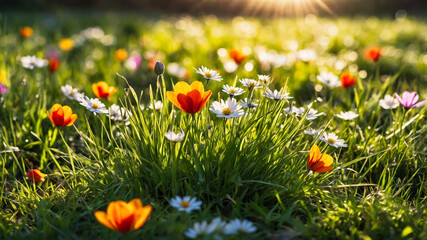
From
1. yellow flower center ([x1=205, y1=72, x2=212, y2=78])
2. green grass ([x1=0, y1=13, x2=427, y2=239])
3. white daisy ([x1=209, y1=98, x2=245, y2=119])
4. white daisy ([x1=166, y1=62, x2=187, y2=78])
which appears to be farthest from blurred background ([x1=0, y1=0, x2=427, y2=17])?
white daisy ([x1=209, y1=98, x2=245, y2=119])

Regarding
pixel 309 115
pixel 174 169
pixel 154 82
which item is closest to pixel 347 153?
pixel 309 115

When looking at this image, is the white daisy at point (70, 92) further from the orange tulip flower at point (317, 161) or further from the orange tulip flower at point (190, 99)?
the orange tulip flower at point (317, 161)

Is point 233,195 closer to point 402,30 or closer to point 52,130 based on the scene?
point 52,130

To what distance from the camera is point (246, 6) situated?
993 centimetres

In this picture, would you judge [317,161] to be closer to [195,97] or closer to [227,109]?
[227,109]

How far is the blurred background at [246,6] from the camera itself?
9133 mm

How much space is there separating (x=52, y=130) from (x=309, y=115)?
117 cm

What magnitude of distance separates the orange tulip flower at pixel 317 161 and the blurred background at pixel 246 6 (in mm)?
7432

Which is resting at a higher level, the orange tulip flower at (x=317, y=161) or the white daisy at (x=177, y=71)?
the orange tulip flower at (x=317, y=161)

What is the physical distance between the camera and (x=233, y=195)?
1.42 metres

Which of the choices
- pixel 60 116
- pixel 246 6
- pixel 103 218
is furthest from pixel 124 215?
pixel 246 6

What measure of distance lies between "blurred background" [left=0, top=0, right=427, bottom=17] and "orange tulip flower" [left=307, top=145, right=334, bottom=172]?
7432 millimetres

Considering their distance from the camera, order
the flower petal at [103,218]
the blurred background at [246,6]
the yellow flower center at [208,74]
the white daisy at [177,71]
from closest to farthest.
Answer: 1. the flower petal at [103,218]
2. the yellow flower center at [208,74]
3. the white daisy at [177,71]
4. the blurred background at [246,6]

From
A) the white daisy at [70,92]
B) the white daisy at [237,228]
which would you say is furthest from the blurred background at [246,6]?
the white daisy at [237,228]
